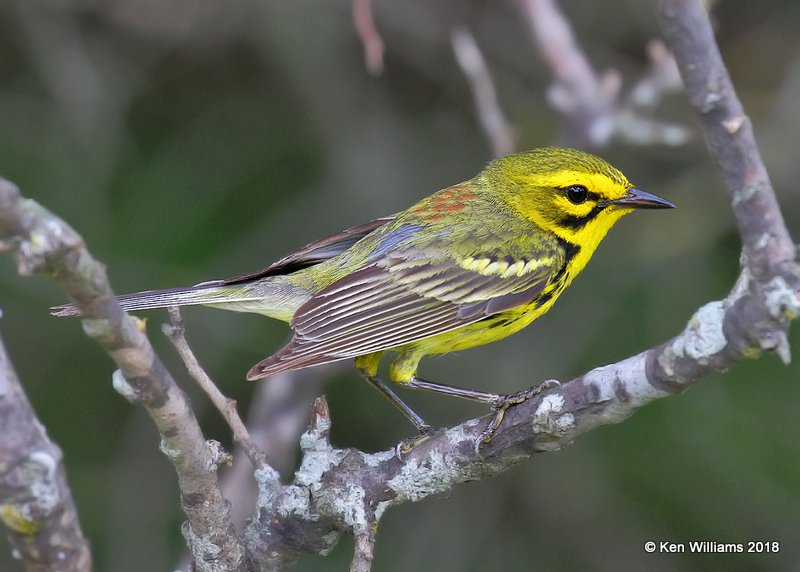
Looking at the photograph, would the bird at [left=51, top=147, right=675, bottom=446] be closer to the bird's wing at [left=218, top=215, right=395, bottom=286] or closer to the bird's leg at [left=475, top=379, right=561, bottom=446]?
the bird's wing at [left=218, top=215, right=395, bottom=286]

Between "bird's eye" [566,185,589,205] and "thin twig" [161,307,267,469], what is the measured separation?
1.90m

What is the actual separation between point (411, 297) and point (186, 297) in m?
0.93

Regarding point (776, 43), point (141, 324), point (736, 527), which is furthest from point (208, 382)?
point (776, 43)

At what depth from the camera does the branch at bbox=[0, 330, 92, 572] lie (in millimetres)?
2160

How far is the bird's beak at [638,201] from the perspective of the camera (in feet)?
14.4

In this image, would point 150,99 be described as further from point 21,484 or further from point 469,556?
point 21,484

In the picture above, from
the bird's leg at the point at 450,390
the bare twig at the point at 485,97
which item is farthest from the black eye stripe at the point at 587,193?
the bird's leg at the point at 450,390

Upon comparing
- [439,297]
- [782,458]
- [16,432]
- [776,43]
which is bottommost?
[782,458]

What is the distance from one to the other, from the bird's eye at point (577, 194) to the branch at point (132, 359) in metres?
2.17

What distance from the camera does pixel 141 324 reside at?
2.47 meters

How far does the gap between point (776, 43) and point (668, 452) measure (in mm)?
2734

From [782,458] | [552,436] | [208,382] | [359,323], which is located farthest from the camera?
[782,458]

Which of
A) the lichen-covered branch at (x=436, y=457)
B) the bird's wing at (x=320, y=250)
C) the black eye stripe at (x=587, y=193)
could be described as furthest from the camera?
the bird's wing at (x=320, y=250)

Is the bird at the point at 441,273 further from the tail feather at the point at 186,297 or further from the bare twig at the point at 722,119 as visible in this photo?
the bare twig at the point at 722,119
